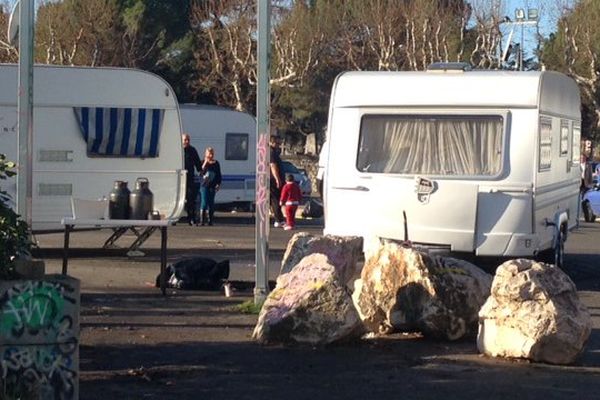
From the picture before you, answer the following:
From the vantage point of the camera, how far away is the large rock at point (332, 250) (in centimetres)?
1284

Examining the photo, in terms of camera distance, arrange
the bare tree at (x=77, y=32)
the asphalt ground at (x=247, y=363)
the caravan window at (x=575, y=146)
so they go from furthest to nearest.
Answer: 1. the bare tree at (x=77, y=32)
2. the caravan window at (x=575, y=146)
3. the asphalt ground at (x=247, y=363)

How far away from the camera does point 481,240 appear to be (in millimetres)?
14438

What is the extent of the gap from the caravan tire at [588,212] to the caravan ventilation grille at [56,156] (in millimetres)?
16959

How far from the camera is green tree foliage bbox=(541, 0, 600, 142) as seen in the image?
161 ft

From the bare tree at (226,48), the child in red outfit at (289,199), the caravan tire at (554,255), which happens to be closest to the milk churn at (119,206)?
the caravan tire at (554,255)

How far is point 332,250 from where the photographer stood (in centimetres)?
1285

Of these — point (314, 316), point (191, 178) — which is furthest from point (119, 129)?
point (314, 316)

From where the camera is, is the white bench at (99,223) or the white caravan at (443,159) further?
the white caravan at (443,159)

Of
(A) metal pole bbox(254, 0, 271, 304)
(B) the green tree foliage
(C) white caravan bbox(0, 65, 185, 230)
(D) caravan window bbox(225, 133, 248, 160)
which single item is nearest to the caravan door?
(A) metal pole bbox(254, 0, 271, 304)

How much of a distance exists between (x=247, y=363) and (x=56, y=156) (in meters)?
8.73

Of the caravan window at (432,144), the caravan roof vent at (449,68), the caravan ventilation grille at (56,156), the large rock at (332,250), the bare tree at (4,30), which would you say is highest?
the bare tree at (4,30)

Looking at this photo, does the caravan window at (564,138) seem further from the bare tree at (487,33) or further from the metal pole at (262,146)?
the bare tree at (487,33)

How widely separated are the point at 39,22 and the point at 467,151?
1191 inches

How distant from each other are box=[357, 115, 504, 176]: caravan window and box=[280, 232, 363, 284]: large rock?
6.85 ft
